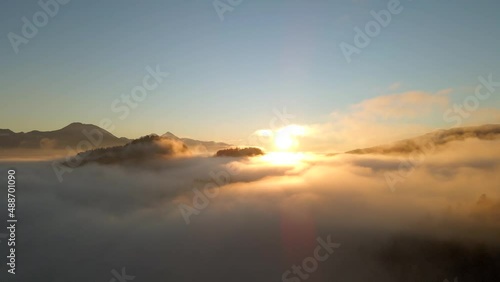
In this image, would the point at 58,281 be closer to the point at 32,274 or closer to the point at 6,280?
the point at 32,274

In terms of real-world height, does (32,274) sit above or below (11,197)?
below

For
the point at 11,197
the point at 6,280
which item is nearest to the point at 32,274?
the point at 6,280

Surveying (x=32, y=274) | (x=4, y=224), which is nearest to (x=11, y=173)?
(x=4, y=224)

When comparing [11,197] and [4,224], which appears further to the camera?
[4,224]

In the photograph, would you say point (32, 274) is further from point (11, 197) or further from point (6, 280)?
point (11, 197)

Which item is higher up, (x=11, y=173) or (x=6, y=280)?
(x=11, y=173)

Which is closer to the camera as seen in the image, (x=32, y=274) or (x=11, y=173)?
(x=11, y=173)

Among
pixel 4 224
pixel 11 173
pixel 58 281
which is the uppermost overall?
pixel 11 173

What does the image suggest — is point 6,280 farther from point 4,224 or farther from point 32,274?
point 4,224

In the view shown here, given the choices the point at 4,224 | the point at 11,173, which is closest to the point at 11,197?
the point at 11,173
